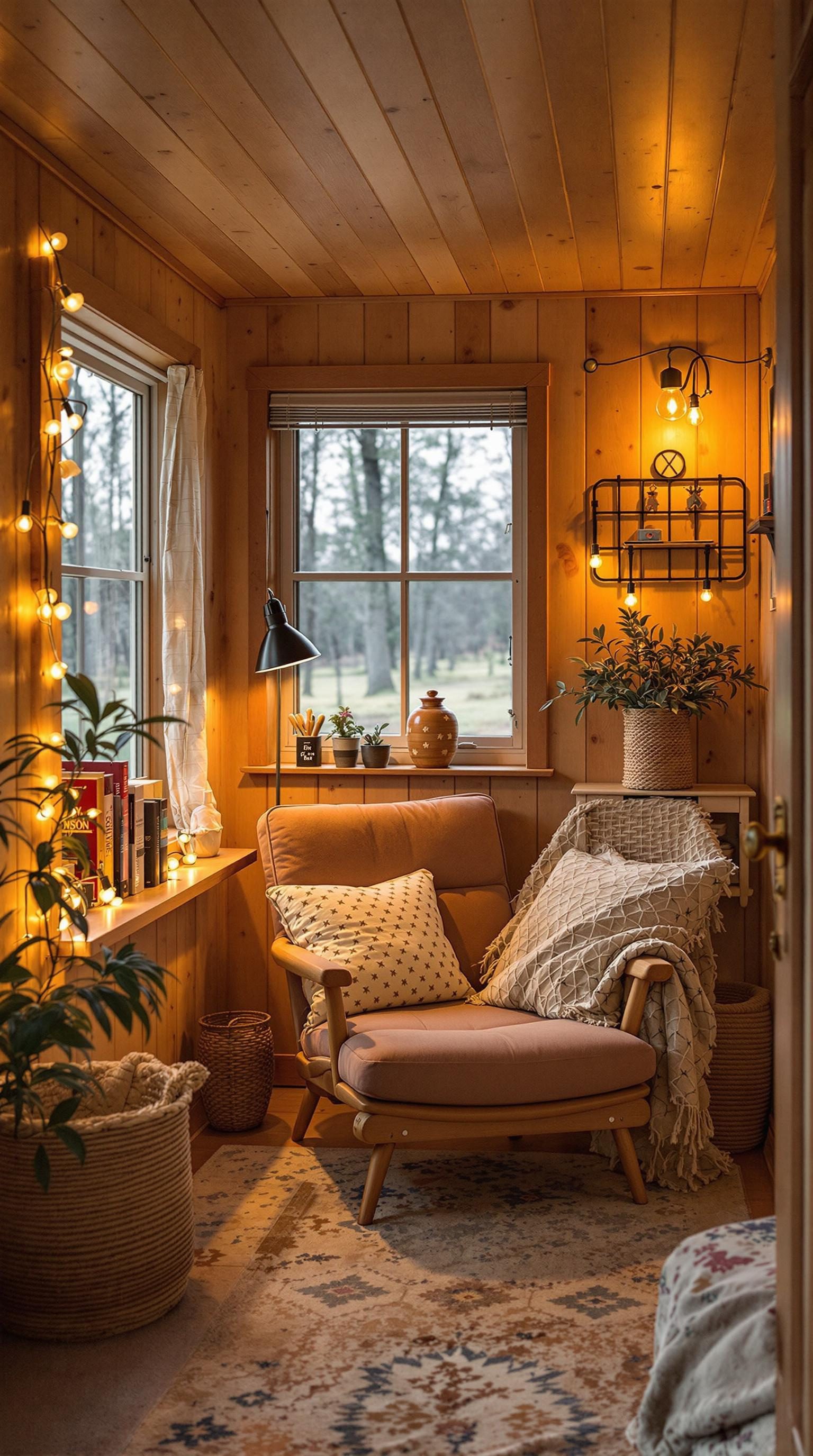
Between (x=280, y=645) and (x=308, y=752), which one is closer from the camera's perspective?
(x=280, y=645)

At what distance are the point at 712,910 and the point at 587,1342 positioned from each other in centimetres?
126

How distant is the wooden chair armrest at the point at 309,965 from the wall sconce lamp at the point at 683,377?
152 centimetres

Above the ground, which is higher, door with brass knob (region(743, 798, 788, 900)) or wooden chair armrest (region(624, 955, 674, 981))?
door with brass knob (region(743, 798, 788, 900))

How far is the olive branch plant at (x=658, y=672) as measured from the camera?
357 centimetres

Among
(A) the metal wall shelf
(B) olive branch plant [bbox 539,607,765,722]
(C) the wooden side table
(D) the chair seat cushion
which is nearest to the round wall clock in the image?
(A) the metal wall shelf

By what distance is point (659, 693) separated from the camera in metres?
3.56

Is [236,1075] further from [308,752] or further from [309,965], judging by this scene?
[308,752]

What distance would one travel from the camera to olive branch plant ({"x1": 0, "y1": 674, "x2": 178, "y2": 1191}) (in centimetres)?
210

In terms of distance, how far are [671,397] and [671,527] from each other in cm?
39

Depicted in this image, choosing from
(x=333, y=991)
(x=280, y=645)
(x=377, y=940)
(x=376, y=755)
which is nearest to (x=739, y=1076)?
(x=377, y=940)

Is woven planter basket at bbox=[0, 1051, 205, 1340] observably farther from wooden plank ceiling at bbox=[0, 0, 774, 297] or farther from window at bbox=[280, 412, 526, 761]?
wooden plank ceiling at bbox=[0, 0, 774, 297]

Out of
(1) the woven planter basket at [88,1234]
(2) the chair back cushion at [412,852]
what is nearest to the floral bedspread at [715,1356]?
(1) the woven planter basket at [88,1234]

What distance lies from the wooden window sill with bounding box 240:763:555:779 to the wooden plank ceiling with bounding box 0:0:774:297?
1501mm

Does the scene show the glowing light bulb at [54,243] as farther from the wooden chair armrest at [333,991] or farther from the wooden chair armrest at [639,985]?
the wooden chair armrest at [639,985]
